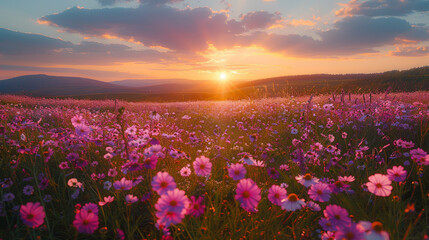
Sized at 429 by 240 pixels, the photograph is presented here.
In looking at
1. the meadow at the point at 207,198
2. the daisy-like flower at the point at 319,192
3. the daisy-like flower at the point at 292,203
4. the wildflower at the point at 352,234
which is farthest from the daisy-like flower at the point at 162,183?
the daisy-like flower at the point at 319,192

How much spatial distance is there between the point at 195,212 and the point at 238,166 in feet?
1.29

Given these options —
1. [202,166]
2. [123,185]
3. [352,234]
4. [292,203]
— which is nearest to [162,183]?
[202,166]

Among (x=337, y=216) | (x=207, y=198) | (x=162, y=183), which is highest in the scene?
(x=162, y=183)

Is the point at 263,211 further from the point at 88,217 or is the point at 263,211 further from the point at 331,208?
the point at 88,217

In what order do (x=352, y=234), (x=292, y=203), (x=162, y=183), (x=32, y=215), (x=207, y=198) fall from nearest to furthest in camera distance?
(x=352, y=234) → (x=32, y=215) → (x=162, y=183) → (x=292, y=203) → (x=207, y=198)

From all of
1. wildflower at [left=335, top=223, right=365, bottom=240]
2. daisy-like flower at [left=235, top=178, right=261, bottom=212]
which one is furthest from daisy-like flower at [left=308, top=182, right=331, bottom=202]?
wildflower at [left=335, top=223, right=365, bottom=240]

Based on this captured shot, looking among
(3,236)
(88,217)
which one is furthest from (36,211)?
(3,236)

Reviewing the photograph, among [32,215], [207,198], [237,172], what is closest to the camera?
[32,215]

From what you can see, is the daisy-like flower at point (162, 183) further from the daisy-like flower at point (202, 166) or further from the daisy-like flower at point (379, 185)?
the daisy-like flower at point (379, 185)

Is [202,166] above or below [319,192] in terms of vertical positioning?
above

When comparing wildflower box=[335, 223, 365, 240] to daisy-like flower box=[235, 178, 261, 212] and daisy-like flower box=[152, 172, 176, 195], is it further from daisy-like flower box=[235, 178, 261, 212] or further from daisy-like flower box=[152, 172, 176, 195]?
daisy-like flower box=[152, 172, 176, 195]

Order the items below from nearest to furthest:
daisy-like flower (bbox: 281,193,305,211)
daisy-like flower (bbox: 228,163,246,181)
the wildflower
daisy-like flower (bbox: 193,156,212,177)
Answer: the wildflower → daisy-like flower (bbox: 281,193,305,211) → daisy-like flower (bbox: 228,163,246,181) → daisy-like flower (bbox: 193,156,212,177)

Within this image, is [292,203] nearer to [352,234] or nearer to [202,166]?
[352,234]

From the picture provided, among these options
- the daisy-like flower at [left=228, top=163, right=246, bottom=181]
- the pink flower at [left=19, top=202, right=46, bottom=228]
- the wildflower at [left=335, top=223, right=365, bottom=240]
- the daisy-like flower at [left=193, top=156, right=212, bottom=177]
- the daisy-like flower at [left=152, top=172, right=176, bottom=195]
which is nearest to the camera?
the wildflower at [left=335, top=223, right=365, bottom=240]
